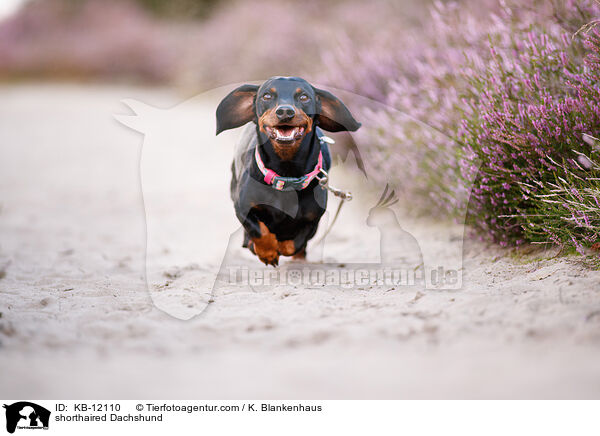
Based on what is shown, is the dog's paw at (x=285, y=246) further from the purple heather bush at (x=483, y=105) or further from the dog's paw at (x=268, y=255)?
the purple heather bush at (x=483, y=105)

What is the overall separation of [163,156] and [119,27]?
40.0 ft

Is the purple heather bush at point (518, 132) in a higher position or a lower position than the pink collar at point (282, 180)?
higher

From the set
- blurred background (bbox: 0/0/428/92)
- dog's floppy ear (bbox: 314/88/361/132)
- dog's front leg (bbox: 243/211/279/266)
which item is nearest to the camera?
dog's floppy ear (bbox: 314/88/361/132)

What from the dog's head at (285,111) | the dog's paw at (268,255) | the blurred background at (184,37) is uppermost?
the blurred background at (184,37)

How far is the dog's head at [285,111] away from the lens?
2242mm

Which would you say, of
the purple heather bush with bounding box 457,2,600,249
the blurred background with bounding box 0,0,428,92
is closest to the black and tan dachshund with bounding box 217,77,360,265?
the purple heather bush with bounding box 457,2,600,249

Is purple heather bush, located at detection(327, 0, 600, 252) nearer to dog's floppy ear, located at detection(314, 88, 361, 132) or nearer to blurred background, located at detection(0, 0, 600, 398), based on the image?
blurred background, located at detection(0, 0, 600, 398)

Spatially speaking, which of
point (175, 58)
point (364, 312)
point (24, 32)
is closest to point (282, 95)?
point (364, 312)

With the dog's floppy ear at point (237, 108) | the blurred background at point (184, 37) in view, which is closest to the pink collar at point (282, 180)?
the dog's floppy ear at point (237, 108)

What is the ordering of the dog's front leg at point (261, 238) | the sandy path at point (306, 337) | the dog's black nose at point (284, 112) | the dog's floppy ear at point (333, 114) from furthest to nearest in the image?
the dog's front leg at point (261, 238) → the dog's floppy ear at point (333, 114) → the dog's black nose at point (284, 112) → the sandy path at point (306, 337)

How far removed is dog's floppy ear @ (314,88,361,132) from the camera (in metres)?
2.40

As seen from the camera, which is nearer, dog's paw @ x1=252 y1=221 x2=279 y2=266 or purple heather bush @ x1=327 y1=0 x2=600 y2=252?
purple heather bush @ x1=327 y1=0 x2=600 y2=252
